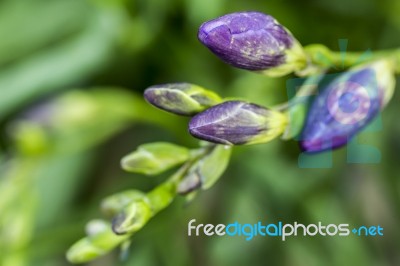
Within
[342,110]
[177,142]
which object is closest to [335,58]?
[342,110]

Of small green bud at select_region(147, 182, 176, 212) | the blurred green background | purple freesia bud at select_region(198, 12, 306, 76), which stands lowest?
the blurred green background

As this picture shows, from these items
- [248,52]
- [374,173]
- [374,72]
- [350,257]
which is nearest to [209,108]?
[248,52]

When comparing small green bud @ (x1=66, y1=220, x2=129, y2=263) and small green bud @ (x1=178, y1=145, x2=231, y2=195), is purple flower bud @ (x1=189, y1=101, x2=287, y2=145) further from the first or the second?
small green bud @ (x1=66, y1=220, x2=129, y2=263)

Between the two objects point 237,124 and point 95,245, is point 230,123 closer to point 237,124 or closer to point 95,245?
point 237,124

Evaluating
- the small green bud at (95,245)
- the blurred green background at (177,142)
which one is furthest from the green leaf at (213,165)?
the blurred green background at (177,142)

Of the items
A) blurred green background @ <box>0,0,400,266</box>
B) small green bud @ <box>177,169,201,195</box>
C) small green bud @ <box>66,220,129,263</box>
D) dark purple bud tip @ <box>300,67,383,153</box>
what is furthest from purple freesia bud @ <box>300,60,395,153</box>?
blurred green background @ <box>0,0,400,266</box>

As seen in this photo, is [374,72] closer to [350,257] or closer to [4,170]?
[350,257]

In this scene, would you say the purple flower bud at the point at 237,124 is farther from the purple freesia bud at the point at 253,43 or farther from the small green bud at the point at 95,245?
the small green bud at the point at 95,245
